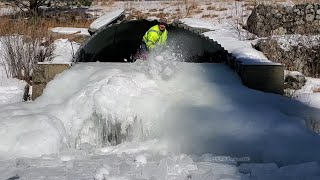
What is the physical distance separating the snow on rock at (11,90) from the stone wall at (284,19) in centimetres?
689

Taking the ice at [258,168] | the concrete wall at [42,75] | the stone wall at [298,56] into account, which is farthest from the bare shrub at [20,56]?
the ice at [258,168]

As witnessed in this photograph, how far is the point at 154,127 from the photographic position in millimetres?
6754

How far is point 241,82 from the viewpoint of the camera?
820 cm

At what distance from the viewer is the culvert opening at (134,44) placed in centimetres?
1006

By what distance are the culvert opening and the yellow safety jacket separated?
85cm

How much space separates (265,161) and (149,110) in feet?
6.98

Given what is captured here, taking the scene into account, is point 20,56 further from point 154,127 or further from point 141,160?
point 141,160

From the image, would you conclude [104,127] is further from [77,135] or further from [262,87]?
[262,87]

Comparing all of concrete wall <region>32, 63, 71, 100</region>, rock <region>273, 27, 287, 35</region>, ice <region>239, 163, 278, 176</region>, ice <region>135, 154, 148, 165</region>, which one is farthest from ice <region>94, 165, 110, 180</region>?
rock <region>273, 27, 287, 35</region>

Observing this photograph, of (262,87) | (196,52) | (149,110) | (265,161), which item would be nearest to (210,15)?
(196,52)

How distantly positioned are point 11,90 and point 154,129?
9.63 ft

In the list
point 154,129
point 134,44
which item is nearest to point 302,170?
point 154,129

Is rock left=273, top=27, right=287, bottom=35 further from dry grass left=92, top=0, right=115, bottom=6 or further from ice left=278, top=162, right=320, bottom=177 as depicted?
dry grass left=92, top=0, right=115, bottom=6

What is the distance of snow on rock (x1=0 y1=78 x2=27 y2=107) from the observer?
7730 millimetres
